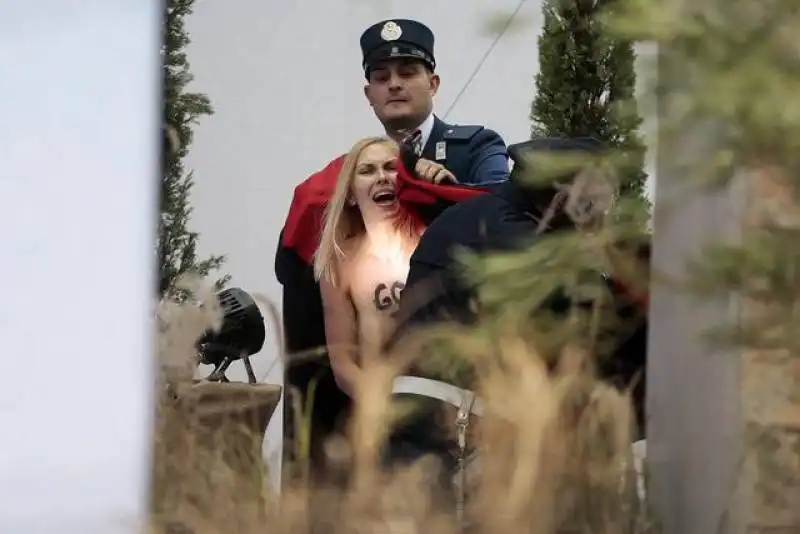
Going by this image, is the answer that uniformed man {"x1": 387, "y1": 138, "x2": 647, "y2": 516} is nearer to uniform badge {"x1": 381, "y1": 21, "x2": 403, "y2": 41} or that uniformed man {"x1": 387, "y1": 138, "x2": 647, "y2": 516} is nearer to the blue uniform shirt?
the blue uniform shirt

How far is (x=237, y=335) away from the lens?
1.62 metres

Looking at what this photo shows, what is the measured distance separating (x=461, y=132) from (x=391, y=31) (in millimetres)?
216

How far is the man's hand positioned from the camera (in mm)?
1694

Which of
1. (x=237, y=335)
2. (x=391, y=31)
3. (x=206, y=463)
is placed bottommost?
(x=206, y=463)

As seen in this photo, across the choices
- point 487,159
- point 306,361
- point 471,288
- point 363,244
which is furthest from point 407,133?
point 471,288

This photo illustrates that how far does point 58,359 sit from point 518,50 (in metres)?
0.92

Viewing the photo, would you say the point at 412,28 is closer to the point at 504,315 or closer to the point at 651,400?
the point at 651,400

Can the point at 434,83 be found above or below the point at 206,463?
above

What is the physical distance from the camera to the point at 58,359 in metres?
1.29

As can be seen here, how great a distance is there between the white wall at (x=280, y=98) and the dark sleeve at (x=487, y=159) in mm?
40

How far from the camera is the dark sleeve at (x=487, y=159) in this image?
1.72 m

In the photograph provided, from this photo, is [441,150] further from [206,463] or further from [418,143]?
[206,463]

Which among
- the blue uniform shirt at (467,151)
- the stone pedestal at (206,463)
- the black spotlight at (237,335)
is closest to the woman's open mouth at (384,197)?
the blue uniform shirt at (467,151)

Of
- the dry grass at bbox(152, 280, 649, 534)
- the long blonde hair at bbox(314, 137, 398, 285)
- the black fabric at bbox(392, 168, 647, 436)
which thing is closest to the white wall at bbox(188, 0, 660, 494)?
the long blonde hair at bbox(314, 137, 398, 285)
